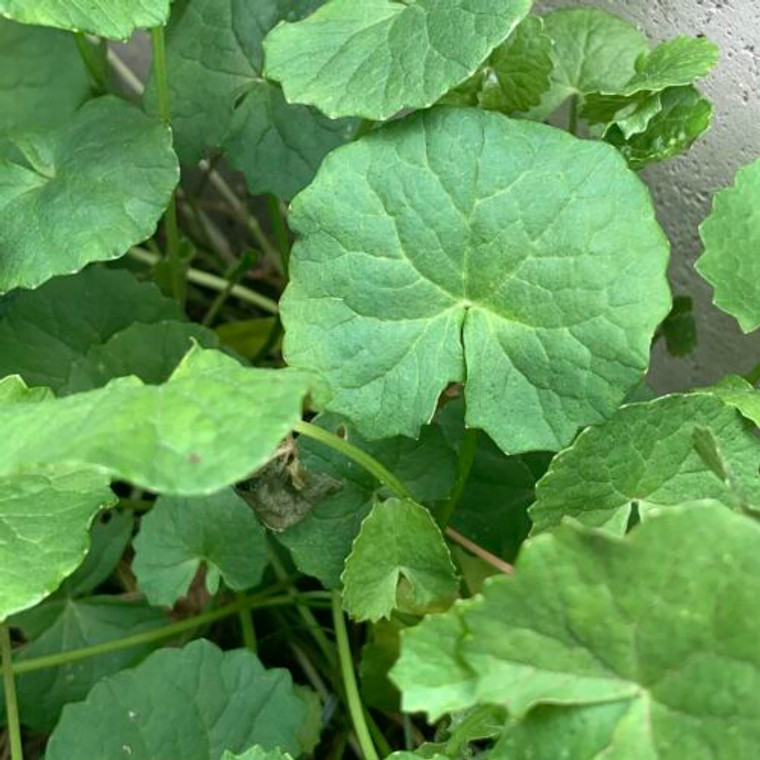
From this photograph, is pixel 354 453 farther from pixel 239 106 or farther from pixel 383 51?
pixel 239 106

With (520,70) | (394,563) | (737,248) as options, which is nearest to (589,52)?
(520,70)

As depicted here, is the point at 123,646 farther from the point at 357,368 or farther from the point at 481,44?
the point at 481,44

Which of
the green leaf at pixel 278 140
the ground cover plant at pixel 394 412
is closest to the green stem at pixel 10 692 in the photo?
the ground cover plant at pixel 394 412

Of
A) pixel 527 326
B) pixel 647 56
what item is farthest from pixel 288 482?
pixel 647 56

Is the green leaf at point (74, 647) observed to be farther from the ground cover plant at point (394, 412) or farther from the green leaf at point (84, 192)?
the green leaf at point (84, 192)

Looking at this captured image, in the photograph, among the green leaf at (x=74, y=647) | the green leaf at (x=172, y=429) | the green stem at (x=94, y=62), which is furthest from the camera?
the green stem at (x=94, y=62)

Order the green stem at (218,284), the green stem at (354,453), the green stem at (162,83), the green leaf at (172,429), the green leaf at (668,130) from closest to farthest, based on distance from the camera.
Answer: the green leaf at (172,429) < the green stem at (354,453) < the green leaf at (668,130) < the green stem at (162,83) < the green stem at (218,284)

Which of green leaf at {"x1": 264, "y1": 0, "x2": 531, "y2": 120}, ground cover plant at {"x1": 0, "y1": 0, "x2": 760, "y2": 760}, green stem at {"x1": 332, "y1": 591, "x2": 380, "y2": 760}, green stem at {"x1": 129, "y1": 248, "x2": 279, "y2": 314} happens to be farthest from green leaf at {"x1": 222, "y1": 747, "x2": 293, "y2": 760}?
green stem at {"x1": 129, "y1": 248, "x2": 279, "y2": 314}
